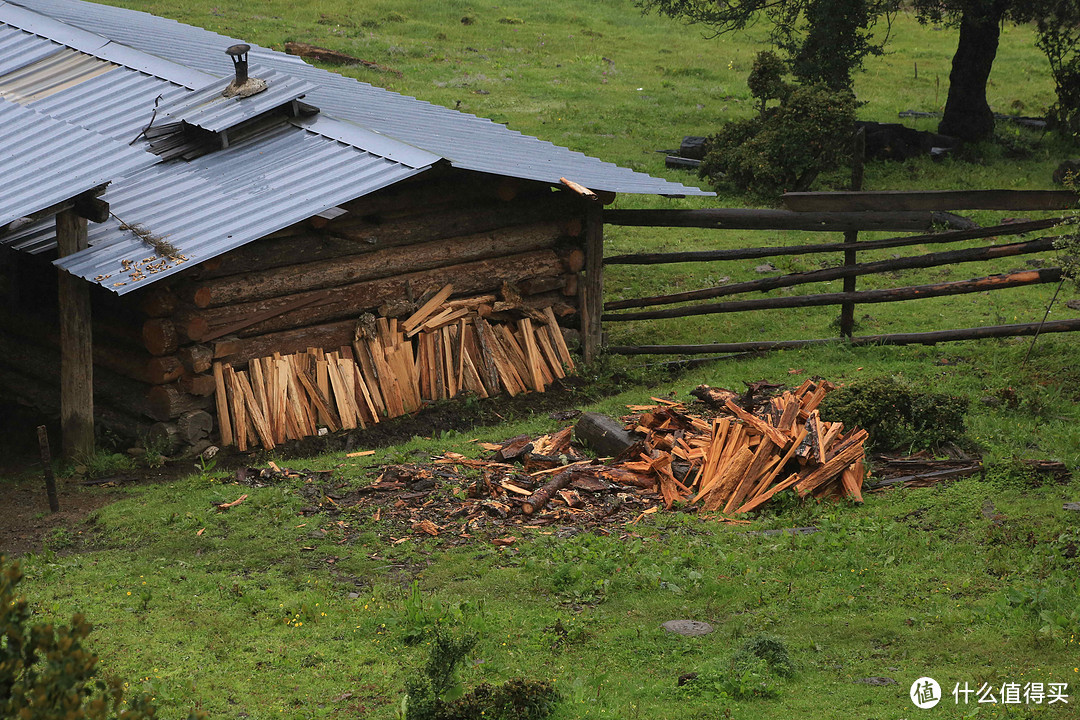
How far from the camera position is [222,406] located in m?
→ 10.2

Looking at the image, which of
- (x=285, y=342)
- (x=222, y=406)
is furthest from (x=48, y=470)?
(x=285, y=342)

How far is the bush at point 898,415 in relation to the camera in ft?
28.3

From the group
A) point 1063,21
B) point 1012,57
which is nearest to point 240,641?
point 1063,21

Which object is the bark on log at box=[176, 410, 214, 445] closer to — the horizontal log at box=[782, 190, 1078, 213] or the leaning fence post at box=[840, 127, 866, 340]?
the horizontal log at box=[782, 190, 1078, 213]

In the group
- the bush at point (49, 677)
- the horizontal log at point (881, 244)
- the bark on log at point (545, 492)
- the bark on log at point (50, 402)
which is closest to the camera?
the bush at point (49, 677)

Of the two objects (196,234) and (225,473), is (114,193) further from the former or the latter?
(225,473)

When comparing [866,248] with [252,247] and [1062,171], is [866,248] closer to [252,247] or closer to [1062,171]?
[252,247]

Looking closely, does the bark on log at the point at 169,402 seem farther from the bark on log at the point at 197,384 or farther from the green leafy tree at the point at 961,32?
the green leafy tree at the point at 961,32

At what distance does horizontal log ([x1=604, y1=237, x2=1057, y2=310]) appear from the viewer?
10.8 meters

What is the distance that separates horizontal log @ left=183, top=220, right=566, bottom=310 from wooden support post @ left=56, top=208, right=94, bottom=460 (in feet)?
3.38

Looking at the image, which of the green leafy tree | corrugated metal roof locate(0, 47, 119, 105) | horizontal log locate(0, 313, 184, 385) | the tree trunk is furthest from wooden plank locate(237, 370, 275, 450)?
the tree trunk

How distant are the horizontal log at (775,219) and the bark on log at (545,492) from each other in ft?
16.5

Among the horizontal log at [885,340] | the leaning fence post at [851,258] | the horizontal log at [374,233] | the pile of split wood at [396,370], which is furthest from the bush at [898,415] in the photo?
the horizontal log at [374,233]

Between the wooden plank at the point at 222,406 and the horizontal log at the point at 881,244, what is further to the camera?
the horizontal log at the point at 881,244
